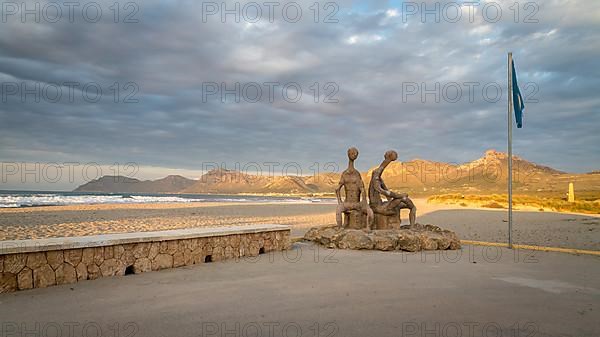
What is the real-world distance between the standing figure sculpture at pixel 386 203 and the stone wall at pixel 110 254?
11.7ft

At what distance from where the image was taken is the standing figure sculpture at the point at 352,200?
10781mm

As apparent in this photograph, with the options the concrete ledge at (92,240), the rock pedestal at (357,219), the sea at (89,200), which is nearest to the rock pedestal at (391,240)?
the rock pedestal at (357,219)

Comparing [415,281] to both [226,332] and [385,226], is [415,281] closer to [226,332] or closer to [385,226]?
[226,332]

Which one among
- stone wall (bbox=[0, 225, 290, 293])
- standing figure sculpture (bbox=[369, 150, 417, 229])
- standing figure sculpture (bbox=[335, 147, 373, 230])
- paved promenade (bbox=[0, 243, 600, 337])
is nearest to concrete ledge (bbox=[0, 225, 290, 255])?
stone wall (bbox=[0, 225, 290, 293])

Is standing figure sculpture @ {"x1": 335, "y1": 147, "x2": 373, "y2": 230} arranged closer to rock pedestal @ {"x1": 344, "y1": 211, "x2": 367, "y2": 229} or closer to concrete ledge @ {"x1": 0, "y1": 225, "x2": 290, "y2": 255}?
rock pedestal @ {"x1": 344, "y1": 211, "x2": 367, "y2": 229}

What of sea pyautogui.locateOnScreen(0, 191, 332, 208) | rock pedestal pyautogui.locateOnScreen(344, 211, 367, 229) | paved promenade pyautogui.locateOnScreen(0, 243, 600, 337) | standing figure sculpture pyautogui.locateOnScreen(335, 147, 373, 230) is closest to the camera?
paved promenade pyautogui.locateOnScreen(0, 243, 600, 337)

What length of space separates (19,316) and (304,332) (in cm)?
309

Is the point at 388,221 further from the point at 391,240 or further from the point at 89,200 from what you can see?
the point at 89,200

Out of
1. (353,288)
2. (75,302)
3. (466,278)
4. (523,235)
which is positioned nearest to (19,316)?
(75,302)

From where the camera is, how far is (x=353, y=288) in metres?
5.77

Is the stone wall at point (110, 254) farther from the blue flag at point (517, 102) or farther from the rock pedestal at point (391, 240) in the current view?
the blue flag at point (517, 102)

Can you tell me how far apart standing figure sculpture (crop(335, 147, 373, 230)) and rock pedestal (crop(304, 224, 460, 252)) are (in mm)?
758

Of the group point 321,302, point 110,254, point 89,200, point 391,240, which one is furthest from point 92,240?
point 89,200

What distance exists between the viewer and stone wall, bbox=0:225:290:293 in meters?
→ 5.40
